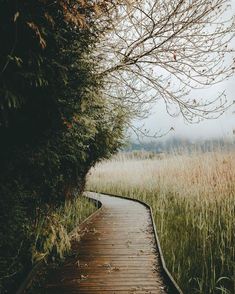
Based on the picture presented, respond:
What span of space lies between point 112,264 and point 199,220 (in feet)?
6.14

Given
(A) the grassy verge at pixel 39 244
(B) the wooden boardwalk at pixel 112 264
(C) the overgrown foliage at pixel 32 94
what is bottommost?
(B) the wooden boardwalk at pixel 112 264

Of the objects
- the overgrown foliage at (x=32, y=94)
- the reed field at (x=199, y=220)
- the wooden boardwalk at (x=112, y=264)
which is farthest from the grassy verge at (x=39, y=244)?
the reed field at (x=199, y=220)

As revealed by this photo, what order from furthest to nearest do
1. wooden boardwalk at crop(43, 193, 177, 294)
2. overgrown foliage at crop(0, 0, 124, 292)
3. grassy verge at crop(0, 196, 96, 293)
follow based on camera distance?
grassy verge at crop(0, 196, 96, 293) < wooden boardwalk at crop(43, 193, 177, 294) < overgrown foliage at crop(0, 0, 124, 292)

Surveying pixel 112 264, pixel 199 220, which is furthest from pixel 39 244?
pixel 199 220

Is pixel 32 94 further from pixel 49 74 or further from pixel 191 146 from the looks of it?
pixel 191 146

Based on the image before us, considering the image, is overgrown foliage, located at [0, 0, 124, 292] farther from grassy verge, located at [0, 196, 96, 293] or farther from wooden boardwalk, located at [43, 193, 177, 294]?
wooden boardwalk, located at [43, 193, 177, 294]

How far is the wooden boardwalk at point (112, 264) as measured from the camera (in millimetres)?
4707

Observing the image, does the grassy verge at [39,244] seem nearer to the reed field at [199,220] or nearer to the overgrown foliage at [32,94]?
the overgrown foliage at [32,94]

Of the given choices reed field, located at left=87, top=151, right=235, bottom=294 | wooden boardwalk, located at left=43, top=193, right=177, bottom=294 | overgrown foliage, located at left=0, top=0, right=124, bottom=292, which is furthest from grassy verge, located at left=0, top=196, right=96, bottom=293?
reed field, located at left=87, top=151, right=235, bottom=294

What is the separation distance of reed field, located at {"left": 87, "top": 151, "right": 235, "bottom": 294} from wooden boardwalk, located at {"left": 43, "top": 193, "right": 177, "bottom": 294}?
1.11 ft

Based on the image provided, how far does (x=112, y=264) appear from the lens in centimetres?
579

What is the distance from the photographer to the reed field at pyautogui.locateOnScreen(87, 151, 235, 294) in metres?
5.23

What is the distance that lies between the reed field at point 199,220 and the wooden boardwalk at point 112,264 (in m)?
0.34

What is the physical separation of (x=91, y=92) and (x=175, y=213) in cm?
508
